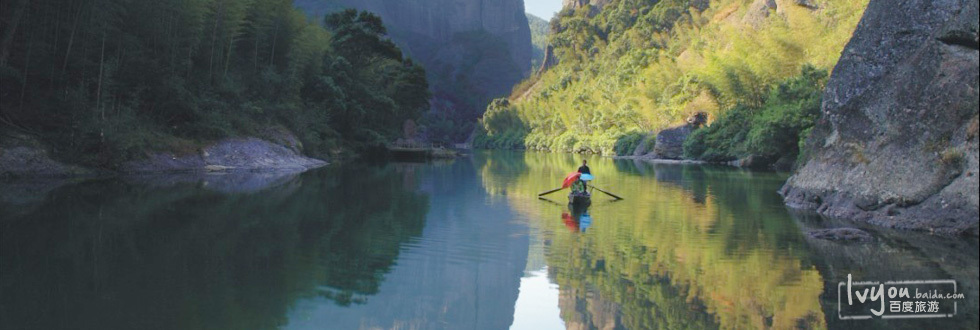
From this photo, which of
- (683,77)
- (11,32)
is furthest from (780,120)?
(683,77)

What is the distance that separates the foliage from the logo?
22064 millimetres

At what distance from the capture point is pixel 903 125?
15.6m

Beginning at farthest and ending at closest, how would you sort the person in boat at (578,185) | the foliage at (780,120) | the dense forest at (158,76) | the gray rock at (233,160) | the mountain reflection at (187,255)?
the foliage at (780,120), the gray rock at (233,160), the dense forest at (158,76), the person in boat at (578,185), the mountain reflection at (187,255)

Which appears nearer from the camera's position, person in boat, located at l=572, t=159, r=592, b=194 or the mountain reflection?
the mountain reflection

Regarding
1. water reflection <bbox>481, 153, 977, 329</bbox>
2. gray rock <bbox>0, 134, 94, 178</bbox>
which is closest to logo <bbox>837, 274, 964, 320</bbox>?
water reflection <bbox>481, 153, 977, 329</bbox>

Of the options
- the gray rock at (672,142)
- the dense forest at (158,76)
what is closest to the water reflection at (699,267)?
the dense forest at (158,76)

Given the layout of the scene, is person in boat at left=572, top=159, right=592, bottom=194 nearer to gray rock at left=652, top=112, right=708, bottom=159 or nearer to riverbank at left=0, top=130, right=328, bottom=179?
riverbank at left=0, top=130, right=328, bottom=179

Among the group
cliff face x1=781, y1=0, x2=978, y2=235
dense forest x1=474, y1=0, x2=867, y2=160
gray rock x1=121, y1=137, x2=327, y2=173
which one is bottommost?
gray rock x1=121, y1=137, x2=327, y2=173

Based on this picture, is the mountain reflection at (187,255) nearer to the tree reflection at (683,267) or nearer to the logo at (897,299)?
the tree reflection at (683,267)

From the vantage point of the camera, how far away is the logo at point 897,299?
8562 millimetres

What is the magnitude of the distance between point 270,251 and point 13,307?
14.7 ft

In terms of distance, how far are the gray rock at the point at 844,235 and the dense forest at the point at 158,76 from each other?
23.6 meters

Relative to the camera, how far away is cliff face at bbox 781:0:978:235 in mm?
13641

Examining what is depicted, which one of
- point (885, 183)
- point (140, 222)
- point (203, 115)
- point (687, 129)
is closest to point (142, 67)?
point (203, 115)
